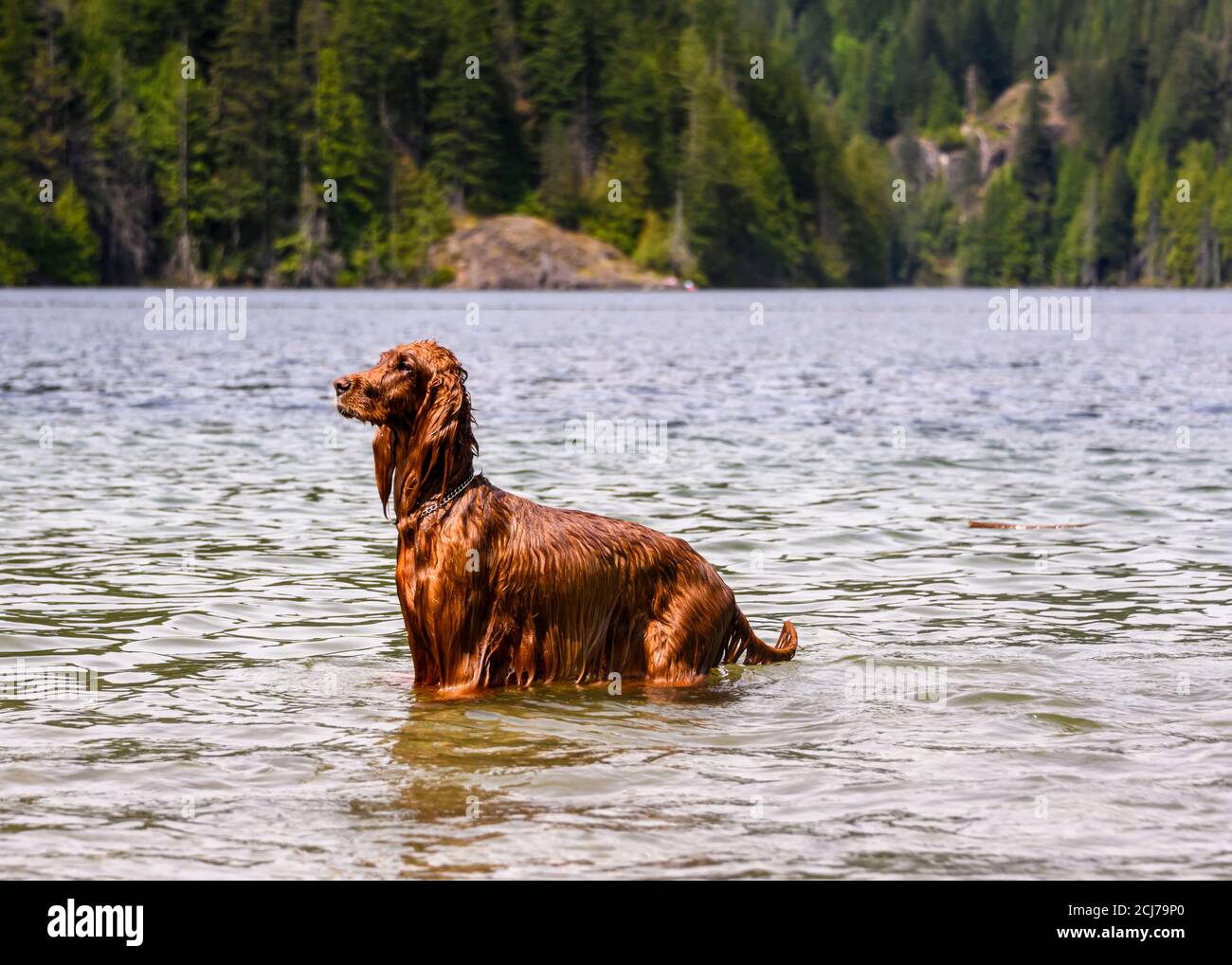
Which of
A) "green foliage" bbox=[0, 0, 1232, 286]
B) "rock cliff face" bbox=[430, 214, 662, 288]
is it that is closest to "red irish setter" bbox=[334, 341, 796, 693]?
"green foliage" bbox=[0, 0, 1232, 286]

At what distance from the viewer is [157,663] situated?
984 cm

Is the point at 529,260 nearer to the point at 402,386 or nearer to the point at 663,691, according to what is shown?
the point at 663,691

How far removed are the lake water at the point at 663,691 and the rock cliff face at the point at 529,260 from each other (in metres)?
98.8

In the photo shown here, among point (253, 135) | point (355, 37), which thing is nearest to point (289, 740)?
point (253, 135)

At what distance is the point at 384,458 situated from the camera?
8.44m

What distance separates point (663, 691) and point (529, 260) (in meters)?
118

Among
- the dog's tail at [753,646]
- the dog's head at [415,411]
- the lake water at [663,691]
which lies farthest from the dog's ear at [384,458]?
the dog's tail at [753,646]

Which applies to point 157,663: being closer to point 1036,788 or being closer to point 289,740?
point 289,740

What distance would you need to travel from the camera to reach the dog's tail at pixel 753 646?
947cm

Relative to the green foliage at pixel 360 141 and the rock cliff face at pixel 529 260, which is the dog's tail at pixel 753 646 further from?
the rock cliff face at pixel 529 260

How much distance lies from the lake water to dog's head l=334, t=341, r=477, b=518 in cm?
128

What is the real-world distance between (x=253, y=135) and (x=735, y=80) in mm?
54142
